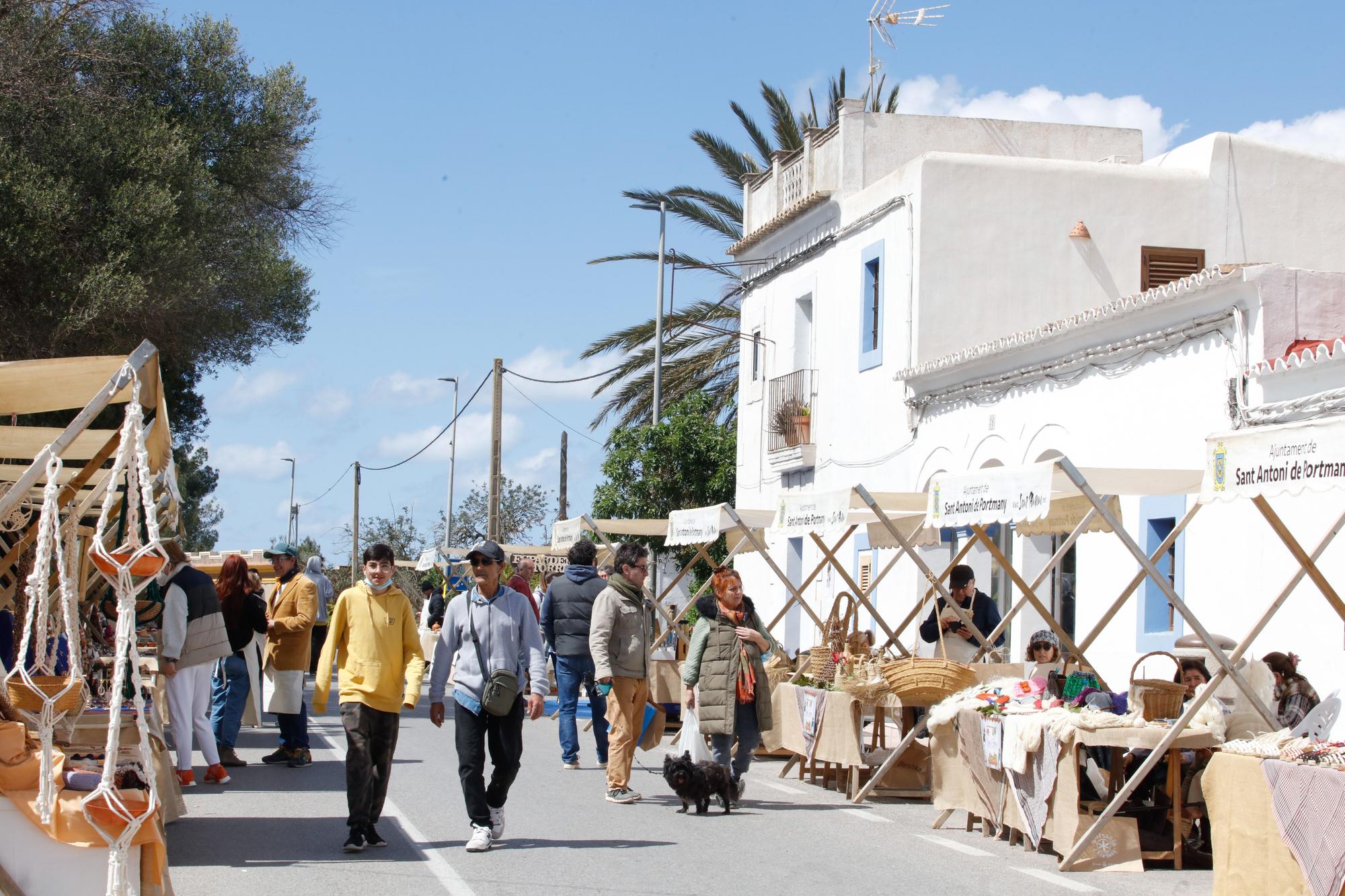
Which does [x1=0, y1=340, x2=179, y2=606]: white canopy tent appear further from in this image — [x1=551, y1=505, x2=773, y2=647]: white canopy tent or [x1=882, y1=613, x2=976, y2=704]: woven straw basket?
[x1=551, y1=505, x2=773, y2=647]: white canopy tent

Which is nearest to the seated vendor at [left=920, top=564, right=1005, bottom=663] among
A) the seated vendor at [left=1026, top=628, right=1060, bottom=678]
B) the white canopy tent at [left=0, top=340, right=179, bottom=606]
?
the seated vendor at [left=1026, top=628, right=1060, bottom=678]

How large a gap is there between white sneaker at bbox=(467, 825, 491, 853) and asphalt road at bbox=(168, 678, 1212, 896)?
82 millimetres

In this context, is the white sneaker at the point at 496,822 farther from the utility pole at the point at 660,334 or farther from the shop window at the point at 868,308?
the utility pole at the point at 660,334

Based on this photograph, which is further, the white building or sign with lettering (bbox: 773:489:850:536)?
the white building

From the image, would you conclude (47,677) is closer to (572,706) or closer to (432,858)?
(432,858)

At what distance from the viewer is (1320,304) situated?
43.9 feet

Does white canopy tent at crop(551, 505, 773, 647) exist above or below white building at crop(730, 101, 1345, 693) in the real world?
below

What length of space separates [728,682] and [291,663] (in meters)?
4.25

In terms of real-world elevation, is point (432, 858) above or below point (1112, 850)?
below

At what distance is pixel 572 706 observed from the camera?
13531mm

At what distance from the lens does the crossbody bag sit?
896 cm

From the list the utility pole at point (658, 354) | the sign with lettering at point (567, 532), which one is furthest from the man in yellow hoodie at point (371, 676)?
the utility pole at point (658, 354)

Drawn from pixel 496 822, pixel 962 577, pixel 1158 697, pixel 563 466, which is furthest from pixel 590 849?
pixel 563 466

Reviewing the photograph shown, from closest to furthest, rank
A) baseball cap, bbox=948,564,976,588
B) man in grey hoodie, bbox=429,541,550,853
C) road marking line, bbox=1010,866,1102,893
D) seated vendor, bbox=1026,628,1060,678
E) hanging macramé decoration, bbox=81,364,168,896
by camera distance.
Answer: hanging macramé decoration, bbox=81,364,168,896, road marking line, bbox=1010,866,1102,893, man in grey hoodie, bbox=429,541,550,853, seated vendor, bbox=1026,628,1060,678, baseball cap, bbox=948,564,976,588
